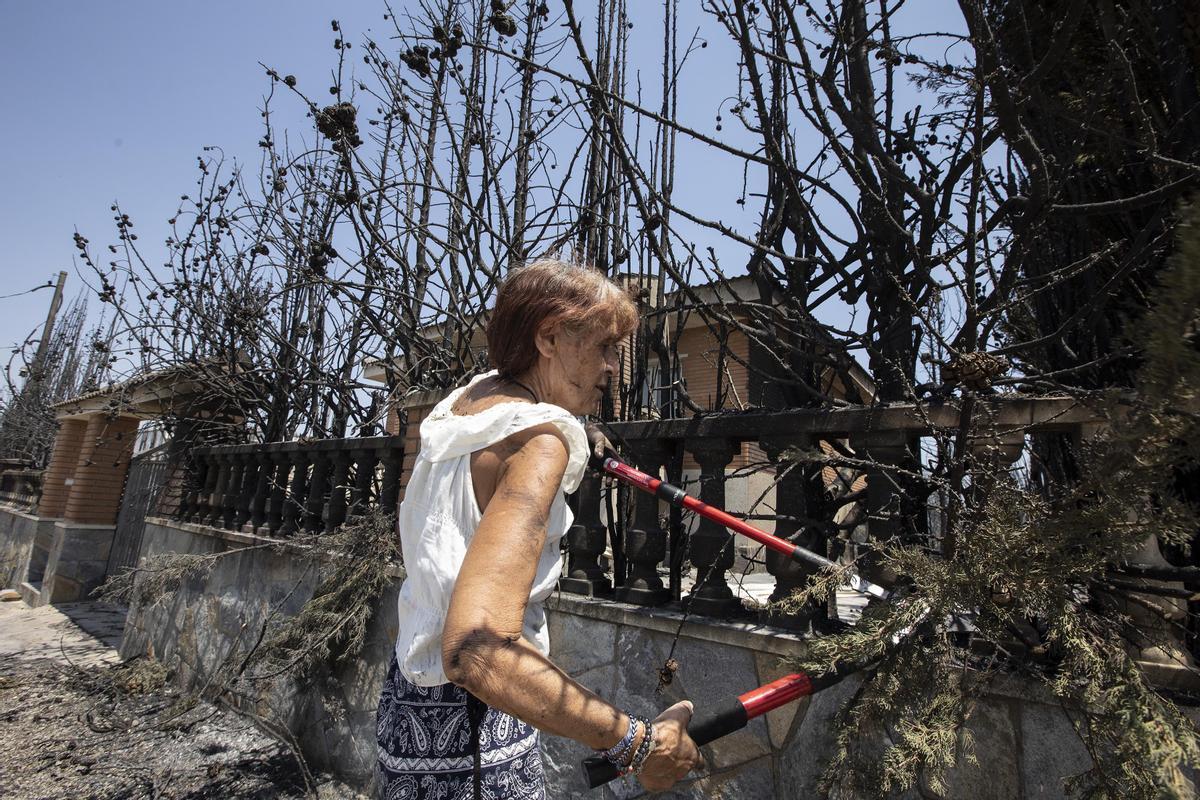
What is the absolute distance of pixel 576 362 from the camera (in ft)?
5.04

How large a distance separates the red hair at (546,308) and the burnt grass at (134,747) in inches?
122

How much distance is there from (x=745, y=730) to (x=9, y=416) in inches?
874

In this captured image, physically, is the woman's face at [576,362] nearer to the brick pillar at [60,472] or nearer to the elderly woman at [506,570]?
the elderly woman at [506,570]

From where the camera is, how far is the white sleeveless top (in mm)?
1302

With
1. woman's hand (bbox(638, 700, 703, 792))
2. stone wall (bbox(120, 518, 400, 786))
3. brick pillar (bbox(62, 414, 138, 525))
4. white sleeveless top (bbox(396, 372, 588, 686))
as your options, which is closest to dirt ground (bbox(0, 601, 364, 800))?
stone wall (bbox(120, 518, 400, 786))

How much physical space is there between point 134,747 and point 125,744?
12 cm

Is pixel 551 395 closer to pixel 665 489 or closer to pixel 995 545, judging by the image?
pixel 665 489

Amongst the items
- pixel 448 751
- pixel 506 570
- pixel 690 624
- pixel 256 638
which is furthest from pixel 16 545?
pixel 506 570

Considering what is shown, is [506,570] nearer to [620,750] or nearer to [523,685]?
[523,685]

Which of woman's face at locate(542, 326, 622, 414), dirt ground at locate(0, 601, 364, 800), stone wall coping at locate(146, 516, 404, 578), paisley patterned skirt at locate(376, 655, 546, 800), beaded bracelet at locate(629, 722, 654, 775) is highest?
woman's face at locate(542, 326, 622, 414)

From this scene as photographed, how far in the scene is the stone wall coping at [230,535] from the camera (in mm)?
3543

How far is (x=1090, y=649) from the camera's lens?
4.24ft

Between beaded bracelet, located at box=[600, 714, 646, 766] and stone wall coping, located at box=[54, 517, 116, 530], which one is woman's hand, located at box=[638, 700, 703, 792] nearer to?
beaded bracelet, located at box=[600, 714, 646, 766]

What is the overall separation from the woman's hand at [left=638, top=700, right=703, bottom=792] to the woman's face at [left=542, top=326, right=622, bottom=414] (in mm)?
716
